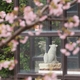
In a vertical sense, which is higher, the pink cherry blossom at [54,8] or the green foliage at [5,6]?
the green foliage at [5,6]

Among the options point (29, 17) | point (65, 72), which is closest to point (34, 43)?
point (65, 72)

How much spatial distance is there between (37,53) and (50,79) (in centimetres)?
204

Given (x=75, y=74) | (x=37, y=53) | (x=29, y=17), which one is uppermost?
(x=29, y=17)

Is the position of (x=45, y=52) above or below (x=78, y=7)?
below

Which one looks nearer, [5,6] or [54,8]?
[54,8]

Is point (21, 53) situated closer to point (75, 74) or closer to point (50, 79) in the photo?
point (75, 74)

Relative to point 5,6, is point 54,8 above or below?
below

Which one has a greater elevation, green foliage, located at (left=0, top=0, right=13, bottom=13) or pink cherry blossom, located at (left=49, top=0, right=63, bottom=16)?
green foliage, located at (left=0, top=0, right=13, bottom=13)

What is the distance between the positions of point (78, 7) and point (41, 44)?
58 cm

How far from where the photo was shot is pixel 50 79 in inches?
62.5

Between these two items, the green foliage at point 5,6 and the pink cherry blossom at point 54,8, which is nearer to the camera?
the pink cherry blossom at point 54,8

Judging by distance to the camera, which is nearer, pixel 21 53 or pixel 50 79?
pixel 50 79

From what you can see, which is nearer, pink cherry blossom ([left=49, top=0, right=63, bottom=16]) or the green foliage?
pink cherry blossom ([left=49, top=0, right=63, bottom=16])

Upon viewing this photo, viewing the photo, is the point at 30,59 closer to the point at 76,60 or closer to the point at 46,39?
the point at 46,39
